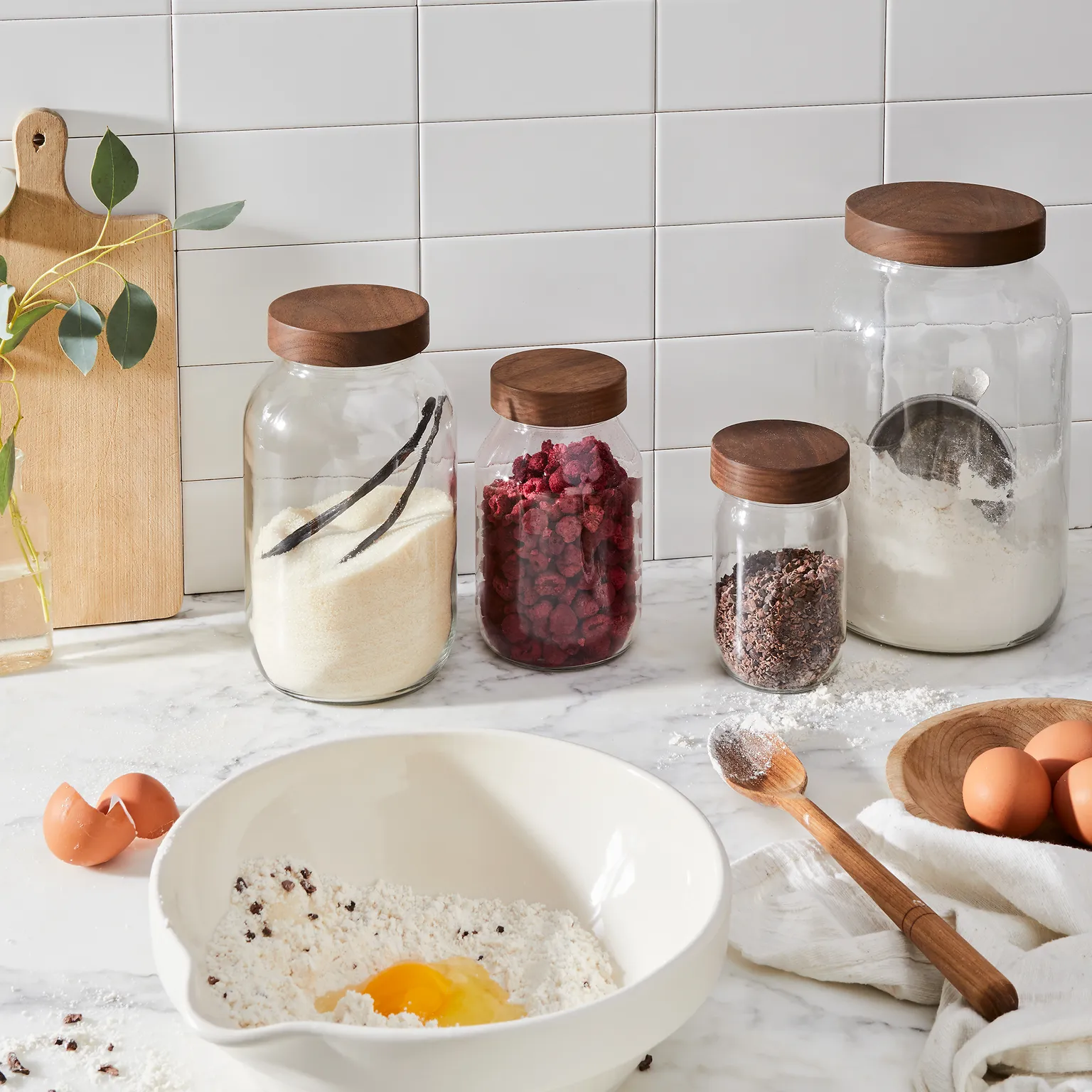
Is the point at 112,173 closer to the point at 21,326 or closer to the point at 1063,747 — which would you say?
the point at 21,326

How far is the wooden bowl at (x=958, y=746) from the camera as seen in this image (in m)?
0.97

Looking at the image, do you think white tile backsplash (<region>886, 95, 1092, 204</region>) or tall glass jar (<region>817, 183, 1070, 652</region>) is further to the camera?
white tile backsplash (<region>886, 95, 1092, 204</region>)

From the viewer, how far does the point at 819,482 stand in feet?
3.68

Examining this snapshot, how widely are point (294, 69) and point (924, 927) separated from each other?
2.94ft

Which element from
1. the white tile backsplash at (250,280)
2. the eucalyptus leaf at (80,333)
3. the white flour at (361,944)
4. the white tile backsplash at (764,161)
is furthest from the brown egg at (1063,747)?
the eucalyptus leaf at (80,333)

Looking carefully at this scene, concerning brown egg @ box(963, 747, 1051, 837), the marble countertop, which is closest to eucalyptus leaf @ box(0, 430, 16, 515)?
the marble countertop

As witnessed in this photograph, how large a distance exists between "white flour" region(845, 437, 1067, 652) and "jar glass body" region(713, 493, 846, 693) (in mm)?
57

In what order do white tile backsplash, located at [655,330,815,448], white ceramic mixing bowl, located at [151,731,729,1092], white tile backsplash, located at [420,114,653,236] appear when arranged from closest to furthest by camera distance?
white ceramic mixing bowl, located at [151,731,729,1092] → white tile backsplash, located at [420,114,653,236] → white tile backsplash, located at [655,330,815,448]

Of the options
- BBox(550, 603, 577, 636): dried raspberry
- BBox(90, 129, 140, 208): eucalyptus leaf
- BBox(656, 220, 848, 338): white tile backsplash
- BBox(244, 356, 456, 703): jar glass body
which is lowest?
BBox(550, 603, 577, 636): dried raspberry

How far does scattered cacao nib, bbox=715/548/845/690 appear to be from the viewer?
115cm

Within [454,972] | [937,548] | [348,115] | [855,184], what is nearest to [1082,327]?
[855,184]

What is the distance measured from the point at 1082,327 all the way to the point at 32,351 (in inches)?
41.4

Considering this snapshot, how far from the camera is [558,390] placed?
3.76 ft

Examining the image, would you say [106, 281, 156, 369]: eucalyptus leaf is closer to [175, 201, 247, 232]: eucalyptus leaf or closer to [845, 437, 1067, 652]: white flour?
[175, 201, 247, 232]: eucalyptus leaf
